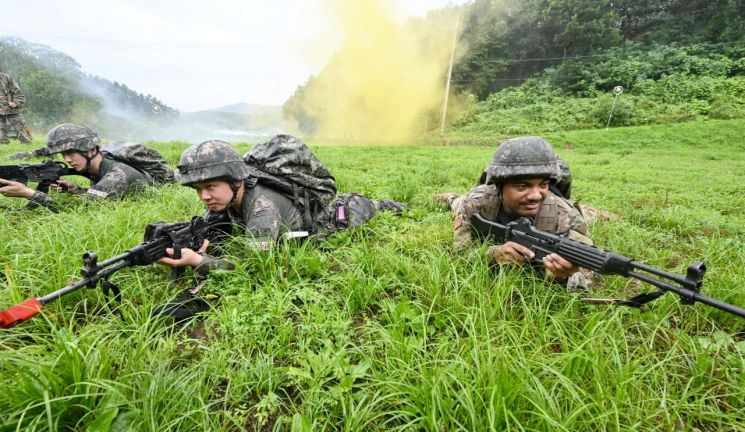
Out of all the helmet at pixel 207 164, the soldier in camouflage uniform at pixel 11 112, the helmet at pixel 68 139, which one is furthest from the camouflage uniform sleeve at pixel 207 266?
the soldier in camouflage uniform at pixel 11 112

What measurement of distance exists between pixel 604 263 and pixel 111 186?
6.23 m

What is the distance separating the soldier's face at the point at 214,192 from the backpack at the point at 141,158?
3763 mm

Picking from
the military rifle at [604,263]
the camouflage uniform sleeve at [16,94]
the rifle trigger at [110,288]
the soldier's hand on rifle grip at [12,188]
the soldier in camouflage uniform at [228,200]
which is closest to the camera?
the military rifle at [604,263]

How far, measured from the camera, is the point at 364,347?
81.1 inches

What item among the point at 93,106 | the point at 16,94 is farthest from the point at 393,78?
the point at 93,106

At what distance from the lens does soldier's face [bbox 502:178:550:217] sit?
272 centimetres

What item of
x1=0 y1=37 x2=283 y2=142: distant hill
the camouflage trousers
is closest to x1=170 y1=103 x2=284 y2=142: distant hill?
x1=0 y1=37 x2=283 y2=142: distant hill

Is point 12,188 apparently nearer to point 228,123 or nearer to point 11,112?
point 11,112

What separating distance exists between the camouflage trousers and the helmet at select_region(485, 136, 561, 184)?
1723 cm

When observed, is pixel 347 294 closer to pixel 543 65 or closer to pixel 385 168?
pixel 385 168

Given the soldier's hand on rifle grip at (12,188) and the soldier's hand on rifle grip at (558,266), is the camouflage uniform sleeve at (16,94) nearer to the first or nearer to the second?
the soldier's hand on rifle grip at (12,188)

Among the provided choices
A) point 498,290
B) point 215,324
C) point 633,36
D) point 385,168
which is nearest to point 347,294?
point 215,324

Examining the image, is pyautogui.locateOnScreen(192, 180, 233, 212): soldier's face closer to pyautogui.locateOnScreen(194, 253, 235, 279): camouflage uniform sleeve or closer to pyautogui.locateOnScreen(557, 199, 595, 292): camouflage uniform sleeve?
pyautogui.locateOnScreen(194, 253, 235, 279): camouflage uniform sleeve

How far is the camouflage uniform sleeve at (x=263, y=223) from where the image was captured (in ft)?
9.74
